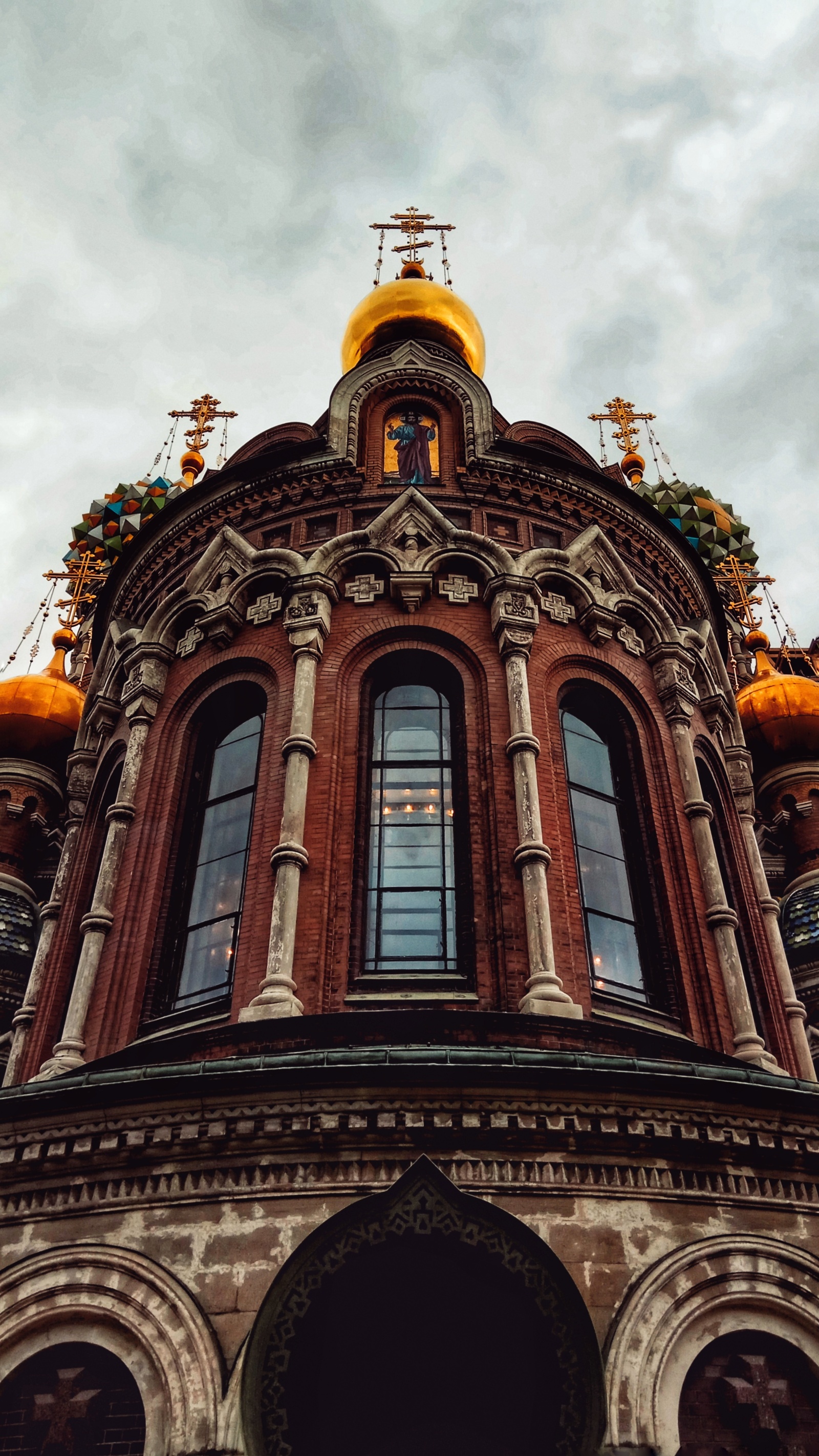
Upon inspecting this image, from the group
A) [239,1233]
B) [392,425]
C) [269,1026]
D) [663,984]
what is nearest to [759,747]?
[392,425]

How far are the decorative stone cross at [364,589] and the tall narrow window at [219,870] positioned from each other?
1.55 m

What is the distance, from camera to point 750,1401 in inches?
316

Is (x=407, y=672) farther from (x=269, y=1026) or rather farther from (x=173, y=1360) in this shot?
(x=173, y=1360)

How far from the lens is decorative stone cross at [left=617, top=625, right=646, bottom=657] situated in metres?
14.0

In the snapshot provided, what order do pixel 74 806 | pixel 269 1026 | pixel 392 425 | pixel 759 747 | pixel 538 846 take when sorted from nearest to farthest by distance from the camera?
pixel 269 1026 < pixel 538 846 < pixel 74 806 < pixel 392 425 < pixel 759 747

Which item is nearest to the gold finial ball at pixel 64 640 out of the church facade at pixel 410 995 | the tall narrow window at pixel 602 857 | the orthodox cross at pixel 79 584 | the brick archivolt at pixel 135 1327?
the orthodox cross at pixel 79 584

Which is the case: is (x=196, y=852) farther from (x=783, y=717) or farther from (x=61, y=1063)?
(x=783, y=717)

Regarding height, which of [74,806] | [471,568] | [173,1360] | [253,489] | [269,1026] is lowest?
[173,1360]

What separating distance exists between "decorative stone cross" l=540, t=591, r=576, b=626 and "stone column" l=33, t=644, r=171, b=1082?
3.96 m

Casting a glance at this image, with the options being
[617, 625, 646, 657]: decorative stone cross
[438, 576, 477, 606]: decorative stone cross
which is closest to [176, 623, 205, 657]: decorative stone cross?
[438, 576, 477, 606]: decorative stone cross

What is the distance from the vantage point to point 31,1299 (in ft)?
27.0

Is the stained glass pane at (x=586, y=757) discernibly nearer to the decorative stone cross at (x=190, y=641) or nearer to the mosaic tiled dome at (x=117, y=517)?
the decorative stone cross at (x=190, y=641)

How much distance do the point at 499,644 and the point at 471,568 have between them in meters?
1.16

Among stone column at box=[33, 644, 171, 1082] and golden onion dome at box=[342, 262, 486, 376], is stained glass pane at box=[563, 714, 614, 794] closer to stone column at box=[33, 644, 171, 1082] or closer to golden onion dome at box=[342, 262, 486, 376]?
stone column at box=[33, 644, 171, 1082]
